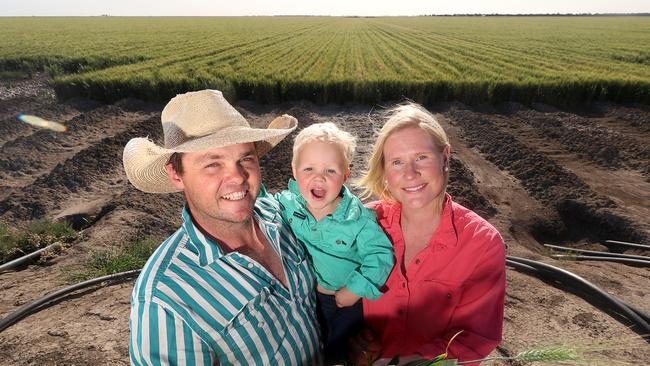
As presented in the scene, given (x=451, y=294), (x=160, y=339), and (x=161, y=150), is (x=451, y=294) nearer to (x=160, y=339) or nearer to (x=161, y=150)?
(x=160, y=339)

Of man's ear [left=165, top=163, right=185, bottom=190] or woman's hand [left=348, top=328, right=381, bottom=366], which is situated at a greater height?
man's ear [left=165, top=163, right=185, bottom=190]

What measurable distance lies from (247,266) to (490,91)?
14431mm

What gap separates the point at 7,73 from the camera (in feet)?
72.2

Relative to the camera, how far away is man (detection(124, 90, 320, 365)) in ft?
4.71

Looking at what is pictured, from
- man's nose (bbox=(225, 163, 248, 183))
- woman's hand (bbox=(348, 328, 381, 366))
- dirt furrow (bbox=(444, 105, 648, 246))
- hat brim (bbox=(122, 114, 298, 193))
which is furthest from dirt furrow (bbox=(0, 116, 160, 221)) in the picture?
dirt furrow (bbox=(444, 105, 648, 246))

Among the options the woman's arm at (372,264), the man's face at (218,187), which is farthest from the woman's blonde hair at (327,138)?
the man's face at (218,187)

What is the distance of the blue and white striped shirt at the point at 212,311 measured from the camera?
141cm

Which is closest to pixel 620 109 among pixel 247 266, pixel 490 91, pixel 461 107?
pixel 490 91

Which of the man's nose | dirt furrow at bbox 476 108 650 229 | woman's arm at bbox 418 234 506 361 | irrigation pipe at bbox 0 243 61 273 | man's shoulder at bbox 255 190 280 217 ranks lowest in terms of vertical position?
dirt furrow at bbox 476 108 650 229

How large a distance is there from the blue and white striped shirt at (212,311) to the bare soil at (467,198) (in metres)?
1.07

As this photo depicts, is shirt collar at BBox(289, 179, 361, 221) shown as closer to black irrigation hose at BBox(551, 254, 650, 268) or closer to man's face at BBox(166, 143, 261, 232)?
man's face at BBox(166, 143, 261, 232)

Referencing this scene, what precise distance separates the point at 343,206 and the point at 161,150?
3.31ft

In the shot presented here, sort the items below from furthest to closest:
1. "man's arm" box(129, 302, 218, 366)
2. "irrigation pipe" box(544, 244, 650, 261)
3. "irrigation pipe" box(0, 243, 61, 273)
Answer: "irrigation pipe" box(544, 244, 650, 261) < "irrigation pipe" box(0, 243, 61, 273) < "man's arm" box(129, 302, 218, 366)

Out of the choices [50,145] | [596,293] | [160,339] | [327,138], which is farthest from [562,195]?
[50,145]
